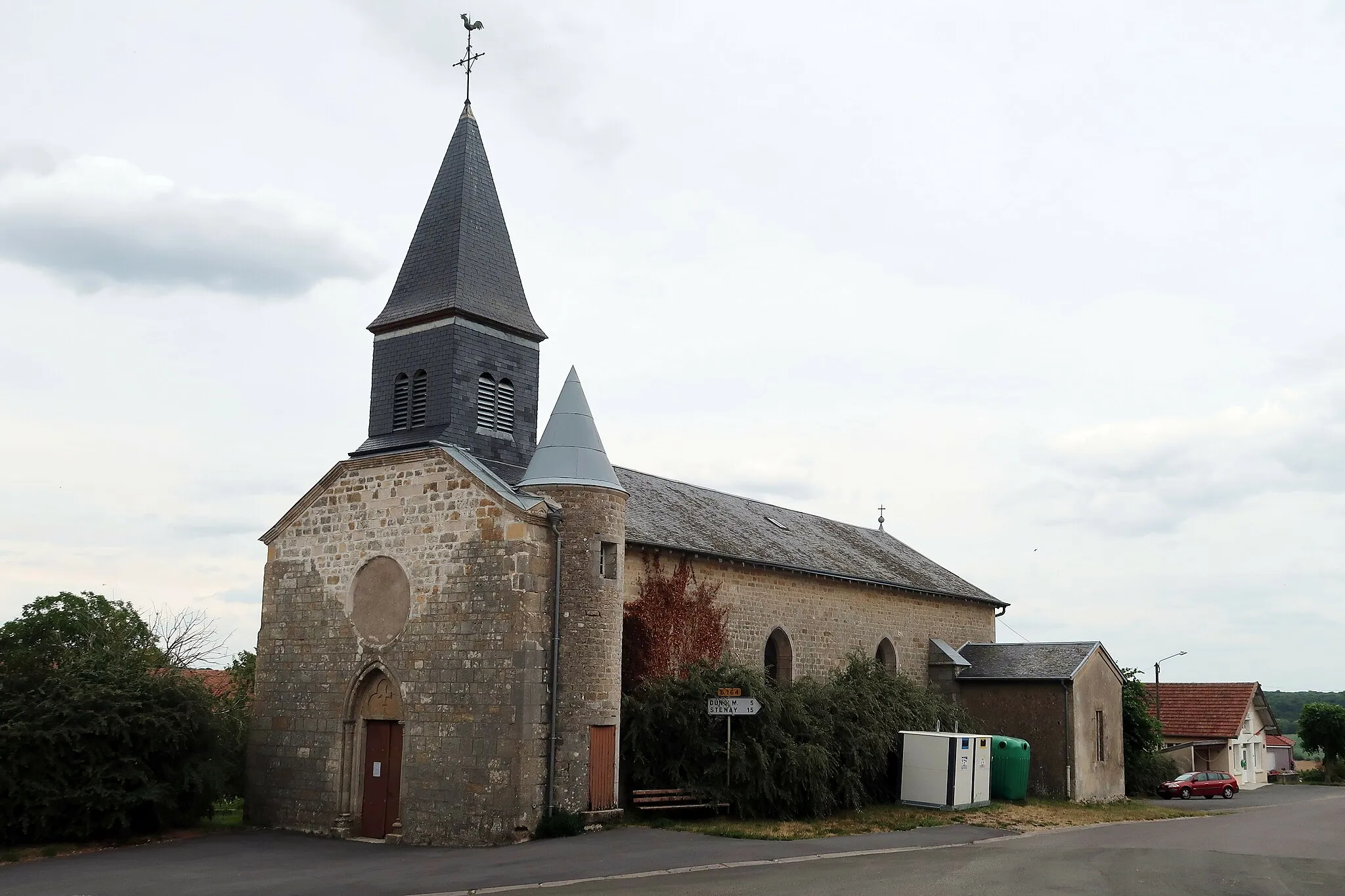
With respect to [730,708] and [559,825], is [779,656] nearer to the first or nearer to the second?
[730,708]

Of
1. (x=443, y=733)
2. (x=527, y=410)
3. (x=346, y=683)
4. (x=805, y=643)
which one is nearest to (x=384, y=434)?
(x=527, y=410)

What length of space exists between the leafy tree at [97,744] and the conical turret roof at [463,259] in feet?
29.2

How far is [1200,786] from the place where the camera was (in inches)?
1599

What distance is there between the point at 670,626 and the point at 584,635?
428 cm

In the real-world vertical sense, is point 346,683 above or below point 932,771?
above

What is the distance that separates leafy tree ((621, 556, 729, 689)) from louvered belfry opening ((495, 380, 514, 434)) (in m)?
4.38

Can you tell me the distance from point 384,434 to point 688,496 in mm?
9832

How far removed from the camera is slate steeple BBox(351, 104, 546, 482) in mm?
24078

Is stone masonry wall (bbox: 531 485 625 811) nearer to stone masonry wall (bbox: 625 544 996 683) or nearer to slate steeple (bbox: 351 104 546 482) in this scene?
slate steeple (bbox: 351 104 546 482)

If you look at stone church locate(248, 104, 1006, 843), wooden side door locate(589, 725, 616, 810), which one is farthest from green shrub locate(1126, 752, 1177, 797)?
wooden side door locate(589, 725, 616, 810)

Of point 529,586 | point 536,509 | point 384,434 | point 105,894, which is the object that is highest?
point 384,434

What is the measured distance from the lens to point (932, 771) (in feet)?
86.6

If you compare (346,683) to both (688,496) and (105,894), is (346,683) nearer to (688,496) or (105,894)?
(105,894)

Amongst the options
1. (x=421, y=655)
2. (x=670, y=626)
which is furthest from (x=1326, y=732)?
(x=421, y=655)
